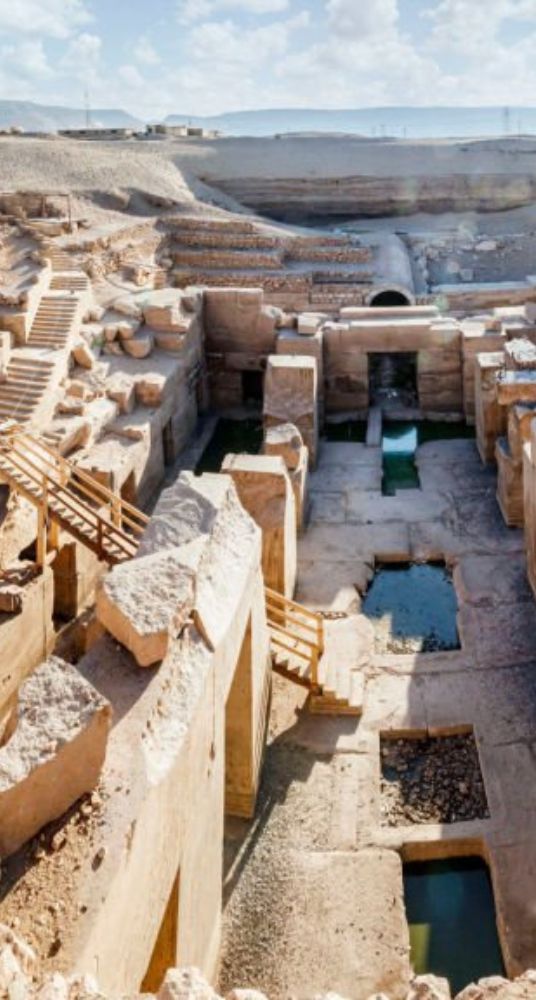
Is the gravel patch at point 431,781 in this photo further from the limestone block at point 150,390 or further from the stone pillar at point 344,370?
the stone pillar at point 344,370

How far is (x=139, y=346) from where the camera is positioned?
640 inches

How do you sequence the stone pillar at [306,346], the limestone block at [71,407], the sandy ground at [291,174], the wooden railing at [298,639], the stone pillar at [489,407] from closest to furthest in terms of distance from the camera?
the wooden railing at [298,639] → the stone pillar at [489,407] → the limestone block at [71,407] → the stone pillar at [306,346] → the sandy ground at [291,174]

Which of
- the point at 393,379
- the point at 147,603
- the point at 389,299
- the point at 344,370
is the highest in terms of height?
the point at 389,299

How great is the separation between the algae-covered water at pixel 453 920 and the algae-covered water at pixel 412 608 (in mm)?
3010

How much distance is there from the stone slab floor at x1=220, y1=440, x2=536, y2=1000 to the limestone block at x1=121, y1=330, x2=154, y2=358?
18.5 ft

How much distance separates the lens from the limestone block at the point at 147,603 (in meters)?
4.98

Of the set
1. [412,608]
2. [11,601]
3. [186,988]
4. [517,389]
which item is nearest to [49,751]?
[186,988]

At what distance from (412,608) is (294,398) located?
5.16 meters

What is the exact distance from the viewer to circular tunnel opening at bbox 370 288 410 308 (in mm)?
23109

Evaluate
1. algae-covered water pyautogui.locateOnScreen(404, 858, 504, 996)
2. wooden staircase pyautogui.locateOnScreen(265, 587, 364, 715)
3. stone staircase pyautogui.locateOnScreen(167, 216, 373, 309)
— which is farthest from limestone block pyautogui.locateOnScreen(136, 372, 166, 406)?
algae-covered water pyautogui.locateOnScreen(404, 858, 504, 996)

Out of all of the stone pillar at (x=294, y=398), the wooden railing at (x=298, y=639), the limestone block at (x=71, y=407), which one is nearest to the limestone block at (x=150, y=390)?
the limestone block at (x=71, y=407)

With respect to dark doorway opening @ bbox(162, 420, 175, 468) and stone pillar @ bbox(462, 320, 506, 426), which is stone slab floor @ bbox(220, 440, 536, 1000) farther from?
stone pillar @ bbox(462, 320, 506, 426)

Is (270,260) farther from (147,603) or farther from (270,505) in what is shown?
(147,603)

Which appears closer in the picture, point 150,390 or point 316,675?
point 316,675
